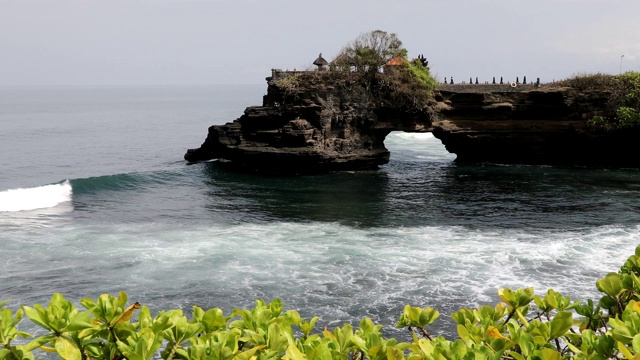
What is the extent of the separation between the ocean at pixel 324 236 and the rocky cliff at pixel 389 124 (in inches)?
64.2

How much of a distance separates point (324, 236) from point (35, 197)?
1882 centimetres

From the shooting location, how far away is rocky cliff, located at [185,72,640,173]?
125ft

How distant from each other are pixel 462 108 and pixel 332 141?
977 centimetres

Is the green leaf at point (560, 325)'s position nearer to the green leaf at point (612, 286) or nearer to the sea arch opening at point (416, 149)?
the green leaf at point (612, 286)

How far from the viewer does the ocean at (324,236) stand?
675 inches

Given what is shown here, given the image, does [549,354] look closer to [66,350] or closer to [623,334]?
[623,334]

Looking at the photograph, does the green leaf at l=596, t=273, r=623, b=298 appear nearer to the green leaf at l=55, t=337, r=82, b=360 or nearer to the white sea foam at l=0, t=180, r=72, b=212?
the green leaf at l=55, t=337, r=82, b=360

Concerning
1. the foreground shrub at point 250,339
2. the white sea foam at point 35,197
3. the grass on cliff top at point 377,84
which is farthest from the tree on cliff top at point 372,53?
the foreground shrub at point 250,339

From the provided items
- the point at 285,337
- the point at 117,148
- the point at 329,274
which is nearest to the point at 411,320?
the point at 285,337

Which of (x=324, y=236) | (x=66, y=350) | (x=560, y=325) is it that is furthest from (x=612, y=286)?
(x=324, y=236)

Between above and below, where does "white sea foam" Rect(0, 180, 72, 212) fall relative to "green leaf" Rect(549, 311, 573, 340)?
below

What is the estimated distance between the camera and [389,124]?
133 feet

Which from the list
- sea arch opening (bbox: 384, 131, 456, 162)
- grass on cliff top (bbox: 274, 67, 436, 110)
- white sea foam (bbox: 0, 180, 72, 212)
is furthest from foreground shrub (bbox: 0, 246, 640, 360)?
sea arch opening (bbox: 384, 131, 456, 162)

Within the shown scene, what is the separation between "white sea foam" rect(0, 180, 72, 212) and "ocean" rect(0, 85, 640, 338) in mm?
135
